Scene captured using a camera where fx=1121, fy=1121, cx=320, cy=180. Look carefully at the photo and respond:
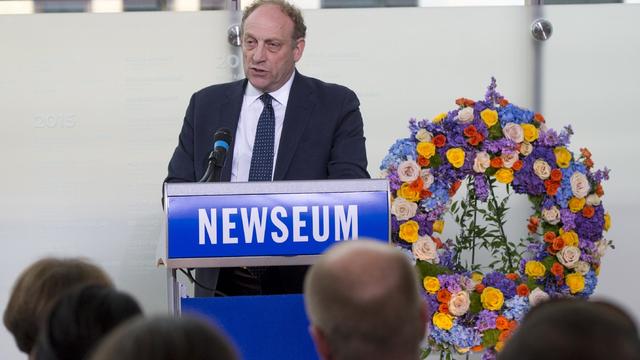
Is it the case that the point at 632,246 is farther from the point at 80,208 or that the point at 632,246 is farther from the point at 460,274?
the point at 80,208

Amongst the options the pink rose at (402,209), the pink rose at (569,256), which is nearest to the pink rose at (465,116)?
the pink rose at (402,209)

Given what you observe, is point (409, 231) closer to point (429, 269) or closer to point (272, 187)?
point (429, 269)

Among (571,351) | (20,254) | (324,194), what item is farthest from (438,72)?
(571,351)

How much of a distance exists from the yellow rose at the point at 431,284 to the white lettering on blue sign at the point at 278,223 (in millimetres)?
1338

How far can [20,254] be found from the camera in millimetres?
5828

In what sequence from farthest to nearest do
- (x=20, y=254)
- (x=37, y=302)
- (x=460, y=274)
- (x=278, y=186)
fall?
1. (x=20, y=254)
2. (x=460, y=274)
3. (x=278, y=186)
4. (x=37, y=302)

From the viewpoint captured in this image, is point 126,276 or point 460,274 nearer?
point 460,274

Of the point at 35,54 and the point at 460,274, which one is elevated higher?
the point at 35,54

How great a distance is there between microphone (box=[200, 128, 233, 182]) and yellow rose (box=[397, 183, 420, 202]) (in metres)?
1.24

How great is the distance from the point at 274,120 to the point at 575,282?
4.92ft

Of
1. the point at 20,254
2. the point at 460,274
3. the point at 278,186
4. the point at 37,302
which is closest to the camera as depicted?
the point at 37,302

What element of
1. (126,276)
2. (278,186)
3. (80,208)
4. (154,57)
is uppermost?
(154,57)

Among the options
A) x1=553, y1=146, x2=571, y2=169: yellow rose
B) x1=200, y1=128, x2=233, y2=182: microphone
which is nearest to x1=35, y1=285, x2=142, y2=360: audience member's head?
x1=200, y1=128, x2=233, y2=182: microphone

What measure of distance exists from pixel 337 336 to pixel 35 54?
4.36 meters
